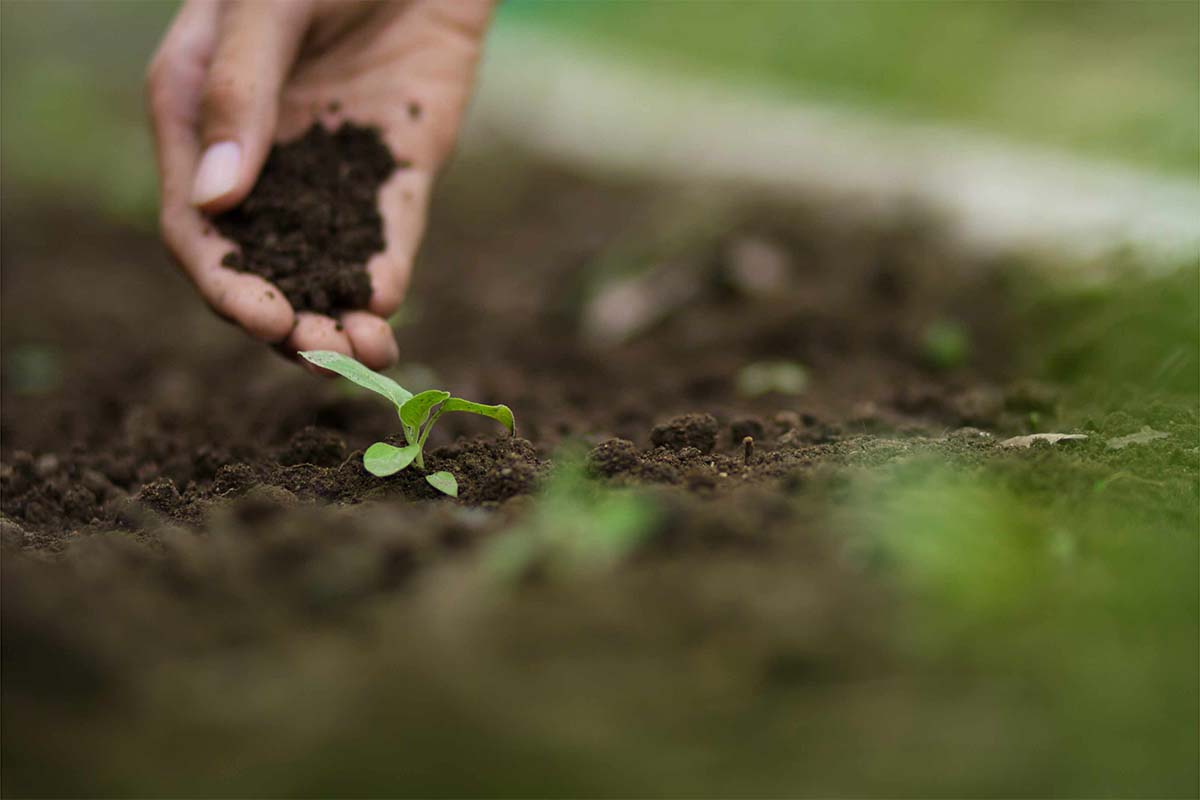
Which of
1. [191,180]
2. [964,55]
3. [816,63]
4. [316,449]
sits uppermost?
[816,63]

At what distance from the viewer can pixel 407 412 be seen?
164 cm

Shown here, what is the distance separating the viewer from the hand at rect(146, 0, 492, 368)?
2.05 meters

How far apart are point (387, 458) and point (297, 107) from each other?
1178mm

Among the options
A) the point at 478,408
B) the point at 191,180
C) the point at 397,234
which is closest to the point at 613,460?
the point at 478,408

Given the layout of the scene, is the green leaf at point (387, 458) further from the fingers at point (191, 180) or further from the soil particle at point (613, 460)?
the fingers at point (191, 180)

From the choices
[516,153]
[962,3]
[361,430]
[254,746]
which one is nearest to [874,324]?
[361,430]

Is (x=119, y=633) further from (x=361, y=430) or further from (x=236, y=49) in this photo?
(x=236, y=49)

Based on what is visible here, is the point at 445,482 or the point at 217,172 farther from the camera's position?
the point at 217,172

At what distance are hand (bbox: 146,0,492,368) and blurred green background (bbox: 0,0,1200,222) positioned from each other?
2166 mm

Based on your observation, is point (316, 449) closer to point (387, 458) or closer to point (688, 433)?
point (387, 458)

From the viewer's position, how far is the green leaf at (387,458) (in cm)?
158

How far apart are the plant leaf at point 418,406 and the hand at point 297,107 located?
41 cm

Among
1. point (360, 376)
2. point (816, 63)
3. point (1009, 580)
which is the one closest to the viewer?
point (1009, 580)

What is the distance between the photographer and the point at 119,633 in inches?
42.5
